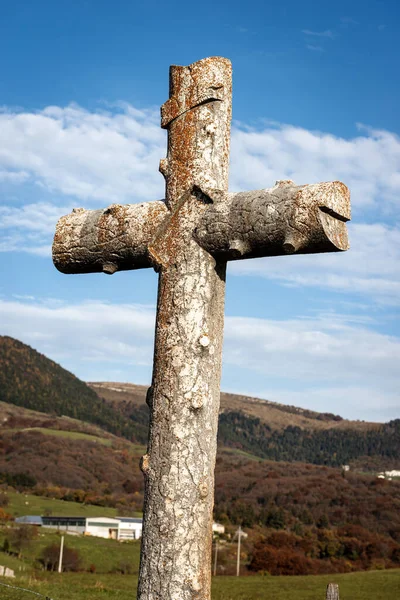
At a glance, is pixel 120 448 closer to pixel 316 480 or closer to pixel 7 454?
pixel 7 454

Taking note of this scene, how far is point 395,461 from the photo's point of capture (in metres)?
195

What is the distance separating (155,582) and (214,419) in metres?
0.91

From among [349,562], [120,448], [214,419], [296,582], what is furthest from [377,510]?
[214,419]

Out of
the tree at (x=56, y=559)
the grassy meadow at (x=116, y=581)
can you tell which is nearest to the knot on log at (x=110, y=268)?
the grassy meadow at (x=116, y=581)

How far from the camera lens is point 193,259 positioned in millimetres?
4500

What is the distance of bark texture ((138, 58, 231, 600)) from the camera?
4164 mm

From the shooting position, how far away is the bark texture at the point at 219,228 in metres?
4.16

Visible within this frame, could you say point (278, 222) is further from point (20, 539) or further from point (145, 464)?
point (20, 539)

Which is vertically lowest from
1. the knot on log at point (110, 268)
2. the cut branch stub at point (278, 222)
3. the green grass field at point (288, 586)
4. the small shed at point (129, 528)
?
the small shed at point (129, 528)

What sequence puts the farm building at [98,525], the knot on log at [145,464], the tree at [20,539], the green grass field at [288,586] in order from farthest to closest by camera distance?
the farm building at [98,525] < the tree at [20,539] < the green grass field at [288,586] < the knot on log at [145,464]

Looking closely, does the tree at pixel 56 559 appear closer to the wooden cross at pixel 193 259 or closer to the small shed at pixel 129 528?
the small shed at pixel 129 528

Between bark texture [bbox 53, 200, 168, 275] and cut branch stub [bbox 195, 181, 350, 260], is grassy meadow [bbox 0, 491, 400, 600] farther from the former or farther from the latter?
cut branch stub [bbox 195, 181, 350, 260]

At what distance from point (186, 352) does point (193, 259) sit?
1.78ft

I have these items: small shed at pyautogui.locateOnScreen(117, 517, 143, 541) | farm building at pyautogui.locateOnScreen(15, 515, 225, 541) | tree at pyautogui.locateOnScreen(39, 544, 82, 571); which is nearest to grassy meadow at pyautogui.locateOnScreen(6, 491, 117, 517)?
farm building at pyautogui.locateOnScreen(15, 515, 225, 541)
